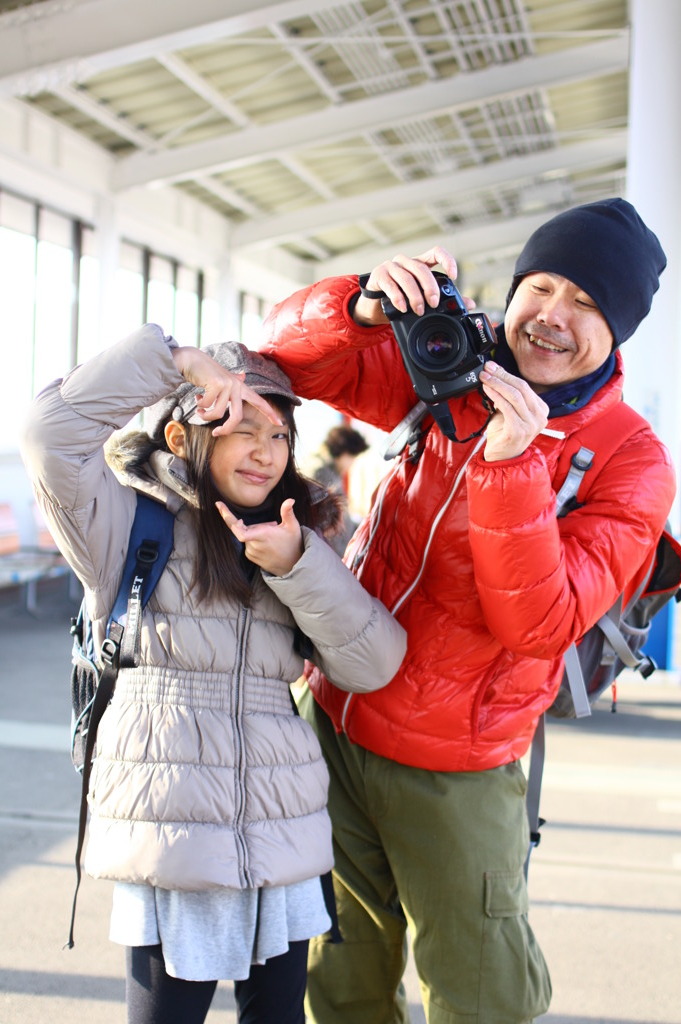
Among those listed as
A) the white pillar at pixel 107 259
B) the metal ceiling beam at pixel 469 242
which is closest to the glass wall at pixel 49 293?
the white pillar at pixel 107 259

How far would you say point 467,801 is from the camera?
181cm

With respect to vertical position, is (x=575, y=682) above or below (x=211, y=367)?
below

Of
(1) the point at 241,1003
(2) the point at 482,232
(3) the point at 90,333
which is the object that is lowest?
(1) the point at 241,1003

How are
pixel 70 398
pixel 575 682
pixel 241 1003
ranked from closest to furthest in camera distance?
pixel 70 398, pixel 241 1003, pixel 575 682

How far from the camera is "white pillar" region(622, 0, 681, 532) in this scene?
7.31 metres

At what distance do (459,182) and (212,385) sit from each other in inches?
546

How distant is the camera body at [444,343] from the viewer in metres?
1.60

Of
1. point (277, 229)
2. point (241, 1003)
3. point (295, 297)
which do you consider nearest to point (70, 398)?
point (295, 297)

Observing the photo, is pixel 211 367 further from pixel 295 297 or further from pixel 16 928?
pixel 16 928

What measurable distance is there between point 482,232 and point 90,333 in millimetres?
9003

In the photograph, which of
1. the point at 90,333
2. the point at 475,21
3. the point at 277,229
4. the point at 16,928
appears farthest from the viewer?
the point at 277,229

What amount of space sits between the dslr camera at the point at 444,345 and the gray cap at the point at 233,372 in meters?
0.28

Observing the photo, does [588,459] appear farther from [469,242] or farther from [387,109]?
[469,242]

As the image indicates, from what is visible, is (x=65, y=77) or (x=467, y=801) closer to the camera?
(x=467, y=801)
